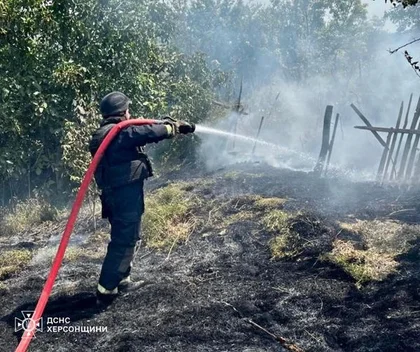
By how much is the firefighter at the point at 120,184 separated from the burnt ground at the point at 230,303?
0.33 metres

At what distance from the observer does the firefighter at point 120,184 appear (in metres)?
4.38

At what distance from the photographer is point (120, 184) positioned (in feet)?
14.5

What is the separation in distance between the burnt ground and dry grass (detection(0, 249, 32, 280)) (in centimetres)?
14

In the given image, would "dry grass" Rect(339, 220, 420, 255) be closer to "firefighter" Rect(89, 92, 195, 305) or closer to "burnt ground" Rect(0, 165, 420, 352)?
"burnt ground" Rect(0, 165, 420, 352)

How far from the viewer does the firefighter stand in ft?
14.4

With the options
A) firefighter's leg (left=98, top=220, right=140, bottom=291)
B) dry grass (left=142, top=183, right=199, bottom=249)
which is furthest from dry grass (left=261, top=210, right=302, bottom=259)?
firefighter's leg (left=98, top=220, right=140, bottom=291)

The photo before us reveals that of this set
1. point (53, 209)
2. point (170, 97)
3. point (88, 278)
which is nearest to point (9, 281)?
point (88, 278)

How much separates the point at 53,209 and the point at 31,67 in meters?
2.63

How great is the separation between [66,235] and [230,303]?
1.65 meters

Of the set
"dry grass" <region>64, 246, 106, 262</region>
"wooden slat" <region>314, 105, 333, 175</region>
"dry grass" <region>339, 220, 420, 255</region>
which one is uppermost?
"wooden slat" <region>314, 105, 333, 175</region>

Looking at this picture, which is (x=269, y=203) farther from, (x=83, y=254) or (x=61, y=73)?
(x=61, y=73)

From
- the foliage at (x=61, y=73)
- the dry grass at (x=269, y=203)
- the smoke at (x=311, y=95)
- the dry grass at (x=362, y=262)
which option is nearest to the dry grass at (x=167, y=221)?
the dry grass at (x=269, y=203)

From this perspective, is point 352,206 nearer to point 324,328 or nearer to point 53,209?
point 324,328

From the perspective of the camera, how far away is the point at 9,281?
524cm
